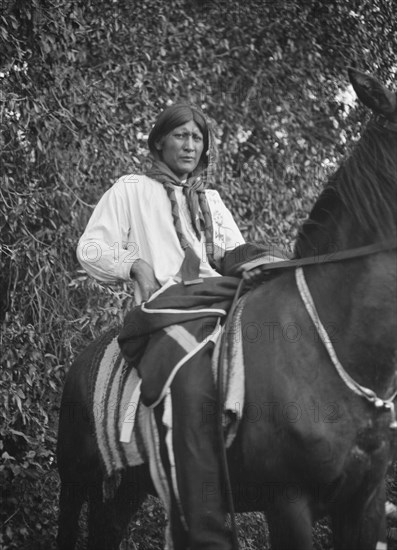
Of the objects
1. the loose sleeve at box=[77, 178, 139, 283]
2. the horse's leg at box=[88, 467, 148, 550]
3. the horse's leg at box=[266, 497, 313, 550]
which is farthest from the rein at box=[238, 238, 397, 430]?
the horse's leg at box=[88, 467, 148, 550]

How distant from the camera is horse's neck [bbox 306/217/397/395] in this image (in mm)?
2945

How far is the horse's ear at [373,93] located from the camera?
2.97m

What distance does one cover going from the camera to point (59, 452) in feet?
14.4

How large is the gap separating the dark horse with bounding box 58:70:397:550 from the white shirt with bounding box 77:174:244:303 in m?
0.71

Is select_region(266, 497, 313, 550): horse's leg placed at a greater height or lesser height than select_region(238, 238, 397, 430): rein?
lesser

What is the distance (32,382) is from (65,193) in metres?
1.64

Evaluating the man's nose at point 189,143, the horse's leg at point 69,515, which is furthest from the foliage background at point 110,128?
the man's nose at point 189,143

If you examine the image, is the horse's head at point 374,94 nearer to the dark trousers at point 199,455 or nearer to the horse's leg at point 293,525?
the dark trousers at point 199,455

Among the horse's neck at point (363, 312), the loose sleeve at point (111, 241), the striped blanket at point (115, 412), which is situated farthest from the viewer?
the loose sleeve at point (111, 241)

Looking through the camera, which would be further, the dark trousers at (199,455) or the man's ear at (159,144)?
the man's ear at (159,144)

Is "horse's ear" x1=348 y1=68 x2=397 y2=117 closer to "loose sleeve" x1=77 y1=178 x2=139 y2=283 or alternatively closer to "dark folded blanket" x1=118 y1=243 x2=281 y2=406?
"dark folded blanket" x1=118 y1=243 x2=281 y2=406

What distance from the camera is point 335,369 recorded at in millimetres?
3021

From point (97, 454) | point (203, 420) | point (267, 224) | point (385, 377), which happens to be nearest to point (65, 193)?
point (267, 224)

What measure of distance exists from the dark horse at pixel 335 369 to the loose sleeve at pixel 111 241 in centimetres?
81
